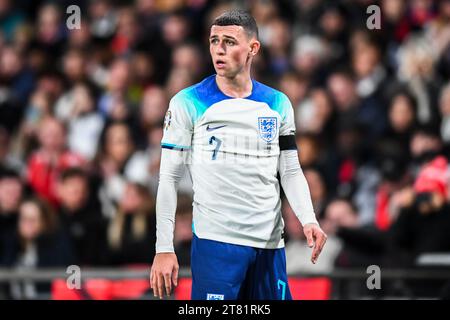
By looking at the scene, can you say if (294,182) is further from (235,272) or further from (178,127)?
(178,127)

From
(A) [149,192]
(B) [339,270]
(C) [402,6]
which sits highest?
(C) [402,6]

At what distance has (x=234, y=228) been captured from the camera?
586cm

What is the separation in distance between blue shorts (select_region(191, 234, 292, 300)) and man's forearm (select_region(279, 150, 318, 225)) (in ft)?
0.87

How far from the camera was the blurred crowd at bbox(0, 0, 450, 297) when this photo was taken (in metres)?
9.73

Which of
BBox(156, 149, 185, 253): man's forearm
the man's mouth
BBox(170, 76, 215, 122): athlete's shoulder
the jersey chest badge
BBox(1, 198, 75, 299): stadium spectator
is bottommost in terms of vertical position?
BBox(1, 198, 75, 299): stadium spectator

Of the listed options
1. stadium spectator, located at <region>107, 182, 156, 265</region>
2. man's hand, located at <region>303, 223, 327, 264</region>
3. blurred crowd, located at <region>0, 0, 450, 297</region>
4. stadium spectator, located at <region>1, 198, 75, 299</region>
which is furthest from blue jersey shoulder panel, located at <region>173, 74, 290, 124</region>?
stadium spectator, located at <region>1, 198, 75, 299</region>

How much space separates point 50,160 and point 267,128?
6.49 metres

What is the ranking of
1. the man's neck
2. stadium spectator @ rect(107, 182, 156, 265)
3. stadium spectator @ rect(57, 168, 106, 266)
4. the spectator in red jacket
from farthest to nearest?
the spectator in red jacket → stadium spectator @ rect(57, 168, 106, 266) → stadium spectator @ rect(107, 182, 156, 265) → the man's neck

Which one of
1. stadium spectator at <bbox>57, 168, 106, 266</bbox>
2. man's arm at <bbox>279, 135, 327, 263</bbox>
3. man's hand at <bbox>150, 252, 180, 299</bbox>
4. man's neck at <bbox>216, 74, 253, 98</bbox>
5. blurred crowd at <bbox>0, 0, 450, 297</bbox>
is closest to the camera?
man's hand at <bbox>150, 252, 180, 299</bbox>

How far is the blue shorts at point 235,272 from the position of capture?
584 centimetres

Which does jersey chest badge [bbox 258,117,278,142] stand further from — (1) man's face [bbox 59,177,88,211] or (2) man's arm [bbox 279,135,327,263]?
(1) man's face [bbox 59,177,88,211]

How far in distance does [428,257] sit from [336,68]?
3437mm
